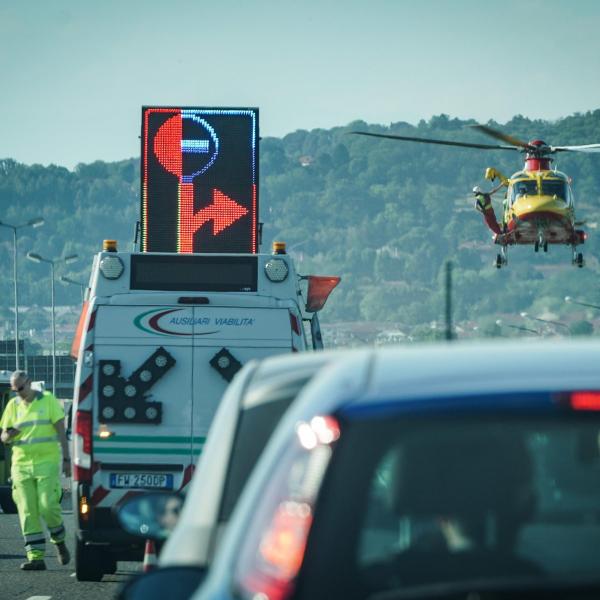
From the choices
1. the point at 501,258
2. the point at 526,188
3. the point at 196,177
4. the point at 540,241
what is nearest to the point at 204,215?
the point at 196,177

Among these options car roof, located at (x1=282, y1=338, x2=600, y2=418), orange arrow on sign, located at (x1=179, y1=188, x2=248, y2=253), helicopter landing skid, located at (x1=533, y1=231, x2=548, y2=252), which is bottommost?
helicopter landing skid, located at (x1=533, y1=231, x2=548, y2=252)

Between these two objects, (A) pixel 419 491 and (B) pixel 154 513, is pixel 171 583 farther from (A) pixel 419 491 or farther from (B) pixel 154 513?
(B) pixel 154 513

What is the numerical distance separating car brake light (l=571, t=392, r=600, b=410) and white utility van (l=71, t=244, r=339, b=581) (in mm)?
10052

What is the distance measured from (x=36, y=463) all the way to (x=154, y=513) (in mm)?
10252

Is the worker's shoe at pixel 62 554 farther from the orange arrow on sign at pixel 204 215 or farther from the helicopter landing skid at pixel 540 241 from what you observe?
the helicopter landing skid at pixel 540 241

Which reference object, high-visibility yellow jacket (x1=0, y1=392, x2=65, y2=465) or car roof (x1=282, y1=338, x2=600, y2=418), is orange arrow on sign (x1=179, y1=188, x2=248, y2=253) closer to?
high-visibility yellow jacket (x1=0, y1=392, x2=65, y2=465)

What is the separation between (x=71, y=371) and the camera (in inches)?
4075

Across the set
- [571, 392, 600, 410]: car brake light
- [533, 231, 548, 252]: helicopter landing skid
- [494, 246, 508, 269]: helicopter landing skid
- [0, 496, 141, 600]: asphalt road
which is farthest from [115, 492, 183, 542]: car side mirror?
[494, 246, 508, 269]: helicopter landing skid

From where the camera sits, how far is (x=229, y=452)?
4.08 metres

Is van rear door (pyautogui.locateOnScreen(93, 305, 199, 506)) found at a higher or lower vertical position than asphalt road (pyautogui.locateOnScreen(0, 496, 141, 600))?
higher

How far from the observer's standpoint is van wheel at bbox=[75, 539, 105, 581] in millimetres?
13400

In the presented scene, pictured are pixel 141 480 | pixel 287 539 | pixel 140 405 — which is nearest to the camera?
pixel 287 539

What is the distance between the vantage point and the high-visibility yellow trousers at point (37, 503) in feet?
47.9

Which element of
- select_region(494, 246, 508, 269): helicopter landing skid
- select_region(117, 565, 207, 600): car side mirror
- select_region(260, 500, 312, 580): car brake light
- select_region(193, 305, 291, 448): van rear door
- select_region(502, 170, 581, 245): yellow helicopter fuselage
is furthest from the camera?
select_region(494, 246, 508, 269): helicopter landing skid
